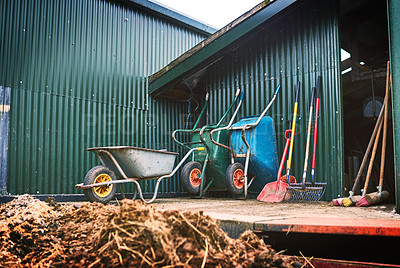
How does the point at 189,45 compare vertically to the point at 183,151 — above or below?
above

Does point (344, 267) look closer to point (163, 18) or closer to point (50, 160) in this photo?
point (50, 160)

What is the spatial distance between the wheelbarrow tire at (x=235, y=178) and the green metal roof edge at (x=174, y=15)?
379 cm

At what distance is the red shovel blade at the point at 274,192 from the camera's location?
4.62 meters

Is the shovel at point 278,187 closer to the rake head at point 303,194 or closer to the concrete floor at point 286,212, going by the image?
the rake head at point 303,194

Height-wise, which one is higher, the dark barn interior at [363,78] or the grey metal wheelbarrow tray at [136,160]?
the dark barn interior at [363,78]

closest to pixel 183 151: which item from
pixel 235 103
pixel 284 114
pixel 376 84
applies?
pixel 235 103

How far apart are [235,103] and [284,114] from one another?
3.58ft

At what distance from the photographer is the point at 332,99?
5172mm

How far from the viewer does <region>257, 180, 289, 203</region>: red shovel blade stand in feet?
15.2

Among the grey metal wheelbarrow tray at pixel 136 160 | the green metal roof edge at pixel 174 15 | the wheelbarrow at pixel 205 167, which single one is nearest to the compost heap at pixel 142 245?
the grey metal wheelbarrow tray at pixel 136 160

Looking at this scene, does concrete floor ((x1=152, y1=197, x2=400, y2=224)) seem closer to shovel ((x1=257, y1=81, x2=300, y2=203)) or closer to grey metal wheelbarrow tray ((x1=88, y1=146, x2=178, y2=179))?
grey metal wheelbarrow tray ((x1=88, y1=146, x2=178, y2=179))

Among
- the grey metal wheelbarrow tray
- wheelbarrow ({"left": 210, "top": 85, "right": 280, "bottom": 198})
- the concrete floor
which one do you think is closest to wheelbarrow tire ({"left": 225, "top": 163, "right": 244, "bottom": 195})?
wheelbarrow ({"left": 210, "top": 85, "right": 280, "bottom": 198})

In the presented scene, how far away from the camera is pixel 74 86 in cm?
570

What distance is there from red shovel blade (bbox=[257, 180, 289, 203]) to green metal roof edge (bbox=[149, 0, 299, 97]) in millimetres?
2489
